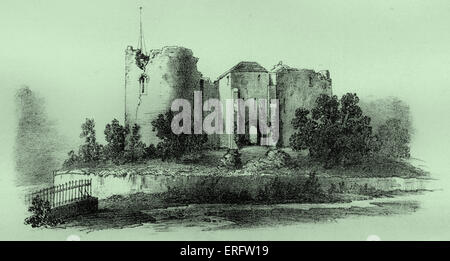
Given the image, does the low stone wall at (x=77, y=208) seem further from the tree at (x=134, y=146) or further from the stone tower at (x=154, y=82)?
the stone tower at (x=154, y=82)

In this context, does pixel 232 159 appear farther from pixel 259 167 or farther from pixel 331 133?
pixel 331 133

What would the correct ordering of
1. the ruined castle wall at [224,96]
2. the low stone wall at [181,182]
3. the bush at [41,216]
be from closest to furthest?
the bush at [41,216]
the low stone wall at [181,182]
the ruined castle wall at [224,96]

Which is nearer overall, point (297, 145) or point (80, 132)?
point (80, 132)

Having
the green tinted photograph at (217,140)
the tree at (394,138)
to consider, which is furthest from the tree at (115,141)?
the tree at (394,138)

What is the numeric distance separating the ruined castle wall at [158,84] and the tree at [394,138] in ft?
8.87

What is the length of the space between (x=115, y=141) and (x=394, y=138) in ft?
12.7

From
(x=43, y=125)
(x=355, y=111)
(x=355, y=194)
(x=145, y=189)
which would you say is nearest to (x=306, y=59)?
(x=355, y=111)

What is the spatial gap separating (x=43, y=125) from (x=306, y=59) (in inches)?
142

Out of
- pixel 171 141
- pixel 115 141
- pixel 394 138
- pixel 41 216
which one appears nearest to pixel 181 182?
pixel 171 141

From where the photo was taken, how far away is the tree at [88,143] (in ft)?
25.1

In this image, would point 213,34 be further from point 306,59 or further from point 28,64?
point 28,64

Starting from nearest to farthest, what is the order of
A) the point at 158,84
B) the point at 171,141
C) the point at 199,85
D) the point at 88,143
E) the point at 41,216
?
the point at 41,216 < the point at 88,143 < the point at 171,141 < the point at 199,85 < the point at 158,84

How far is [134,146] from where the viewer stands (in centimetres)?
824

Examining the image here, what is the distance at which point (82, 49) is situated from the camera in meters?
7.67
